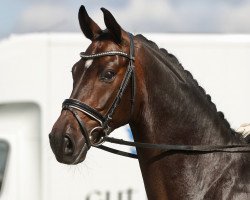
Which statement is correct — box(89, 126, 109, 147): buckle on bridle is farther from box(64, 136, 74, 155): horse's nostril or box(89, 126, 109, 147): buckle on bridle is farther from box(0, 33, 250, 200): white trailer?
box(0, 33, 250, 200): white trailer

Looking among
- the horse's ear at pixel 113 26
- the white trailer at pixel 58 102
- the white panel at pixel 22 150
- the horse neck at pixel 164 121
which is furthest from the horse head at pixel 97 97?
the white panel at pixel 22 150

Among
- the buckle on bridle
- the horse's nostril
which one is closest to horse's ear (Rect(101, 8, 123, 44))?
the buckle on bridle

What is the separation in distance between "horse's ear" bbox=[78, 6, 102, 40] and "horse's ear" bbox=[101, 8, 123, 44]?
137 mm

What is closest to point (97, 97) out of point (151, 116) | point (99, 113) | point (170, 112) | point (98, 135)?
point (99, 113)

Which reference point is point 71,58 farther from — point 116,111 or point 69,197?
point 116,111

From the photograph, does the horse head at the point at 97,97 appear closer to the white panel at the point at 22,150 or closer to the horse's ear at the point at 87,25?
the horse's ear at the point at 87,25

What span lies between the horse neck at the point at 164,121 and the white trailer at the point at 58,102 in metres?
3.05

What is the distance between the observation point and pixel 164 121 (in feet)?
14.6

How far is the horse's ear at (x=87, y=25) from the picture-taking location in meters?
4.52

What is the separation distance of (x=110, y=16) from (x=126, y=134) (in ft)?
11.0

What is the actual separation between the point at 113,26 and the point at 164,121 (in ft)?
2.23

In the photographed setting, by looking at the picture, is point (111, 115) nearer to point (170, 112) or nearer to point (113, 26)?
point (170, 112)

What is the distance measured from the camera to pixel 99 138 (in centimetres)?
435

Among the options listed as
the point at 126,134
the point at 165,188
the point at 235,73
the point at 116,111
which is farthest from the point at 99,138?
the point at 235,73
